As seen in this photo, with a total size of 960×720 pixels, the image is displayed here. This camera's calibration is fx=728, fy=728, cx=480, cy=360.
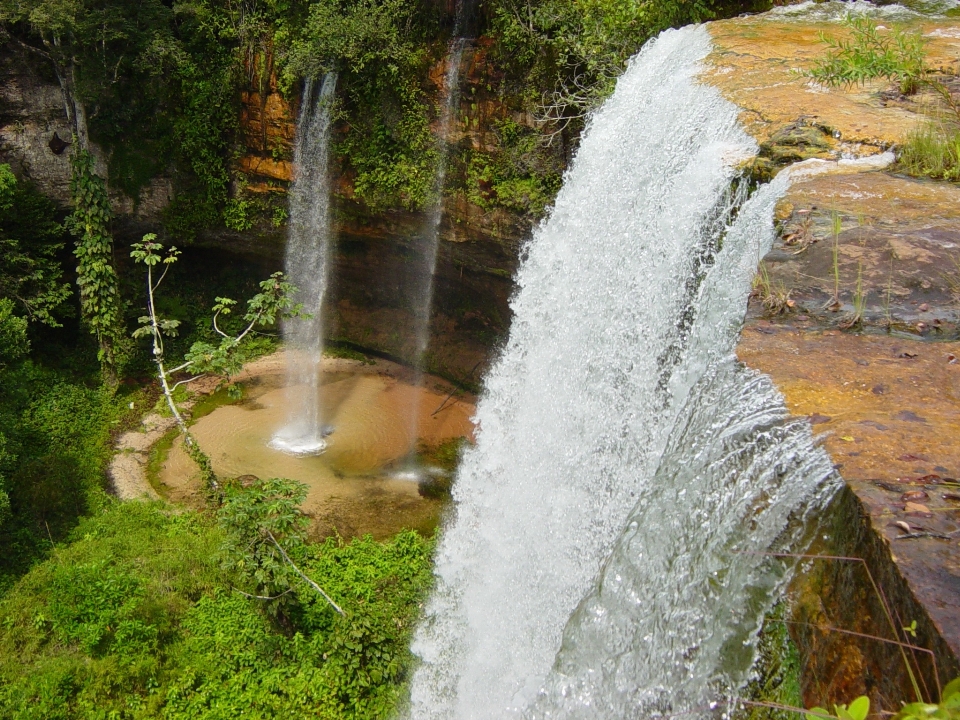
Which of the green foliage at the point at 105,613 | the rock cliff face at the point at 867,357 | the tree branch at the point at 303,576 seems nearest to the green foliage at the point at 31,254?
the green foliage at the point at 105,613

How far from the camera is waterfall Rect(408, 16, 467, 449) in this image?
36.4 feet

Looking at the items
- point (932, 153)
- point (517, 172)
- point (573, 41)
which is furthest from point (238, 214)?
point (932, 153)

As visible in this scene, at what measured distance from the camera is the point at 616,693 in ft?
10.6

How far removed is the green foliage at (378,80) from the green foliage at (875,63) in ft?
21.8

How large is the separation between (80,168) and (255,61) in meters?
3.47

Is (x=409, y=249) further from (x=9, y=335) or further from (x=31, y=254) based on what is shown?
(x=31, y=254)

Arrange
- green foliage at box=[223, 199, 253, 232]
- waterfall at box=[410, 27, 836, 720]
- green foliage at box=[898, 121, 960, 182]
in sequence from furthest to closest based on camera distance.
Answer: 1. green foliage at box=[223, 199, 253, 232]
2. green foliage at box=[898, 121, 960, 182]
3. waterfall at box=[410, 27, 836, 720]

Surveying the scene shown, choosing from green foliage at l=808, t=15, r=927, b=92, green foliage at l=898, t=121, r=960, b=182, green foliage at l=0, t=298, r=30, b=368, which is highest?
green foliage at l=808, t=15, r=927, b=92

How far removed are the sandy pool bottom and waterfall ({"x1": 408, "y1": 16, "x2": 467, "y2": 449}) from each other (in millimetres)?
315

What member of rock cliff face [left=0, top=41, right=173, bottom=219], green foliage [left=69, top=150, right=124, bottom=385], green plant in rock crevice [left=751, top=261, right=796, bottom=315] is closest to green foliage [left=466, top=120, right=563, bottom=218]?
green foliage [left=69, top=150, right=124, bottom=385]

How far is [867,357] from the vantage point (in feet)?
11.3

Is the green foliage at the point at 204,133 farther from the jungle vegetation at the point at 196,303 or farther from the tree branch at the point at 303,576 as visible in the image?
the tree branch at the point at 303,576

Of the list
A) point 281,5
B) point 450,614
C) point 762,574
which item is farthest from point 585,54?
point 762,574

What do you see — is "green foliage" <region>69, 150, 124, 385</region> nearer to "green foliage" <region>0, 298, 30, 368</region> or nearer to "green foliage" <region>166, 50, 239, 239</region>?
"green foliage" <region>166, 50, 239, 239</region>
